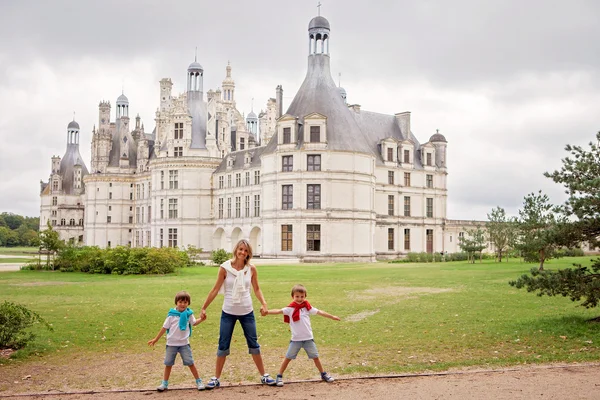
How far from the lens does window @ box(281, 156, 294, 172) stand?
57812 mm

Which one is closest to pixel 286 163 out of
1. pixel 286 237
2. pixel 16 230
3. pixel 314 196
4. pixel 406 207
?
pixel 314 196

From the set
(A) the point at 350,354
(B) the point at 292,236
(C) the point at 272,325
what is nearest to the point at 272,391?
(A) the point at 350,354

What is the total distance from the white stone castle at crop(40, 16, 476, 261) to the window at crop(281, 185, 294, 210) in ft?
0.31

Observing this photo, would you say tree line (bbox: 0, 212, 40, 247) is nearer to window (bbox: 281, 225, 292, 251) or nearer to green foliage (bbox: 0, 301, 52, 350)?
window (bbox: 281, 225, 292, 251)

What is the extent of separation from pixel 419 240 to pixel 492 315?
169 ft

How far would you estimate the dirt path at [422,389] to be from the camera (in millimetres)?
9242

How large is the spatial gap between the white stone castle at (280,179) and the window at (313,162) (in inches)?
3.5

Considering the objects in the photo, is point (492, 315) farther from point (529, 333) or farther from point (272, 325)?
point (272, 325)

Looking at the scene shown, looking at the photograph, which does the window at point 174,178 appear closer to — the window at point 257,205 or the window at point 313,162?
the window at point 257,205

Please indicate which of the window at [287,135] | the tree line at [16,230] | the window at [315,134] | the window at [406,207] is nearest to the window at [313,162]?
the window at [315,134]

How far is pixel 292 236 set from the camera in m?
57.4

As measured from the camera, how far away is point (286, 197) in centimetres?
5800

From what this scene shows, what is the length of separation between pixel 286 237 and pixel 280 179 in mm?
5185

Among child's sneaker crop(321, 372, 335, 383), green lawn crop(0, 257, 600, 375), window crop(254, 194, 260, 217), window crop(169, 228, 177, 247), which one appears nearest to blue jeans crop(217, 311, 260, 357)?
child's sneaker crop(321, 372, 335, 383)
